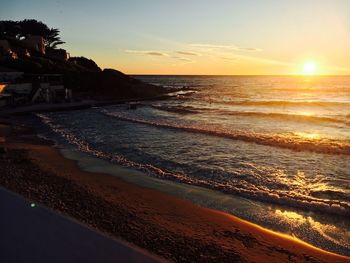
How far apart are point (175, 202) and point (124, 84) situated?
179 ft

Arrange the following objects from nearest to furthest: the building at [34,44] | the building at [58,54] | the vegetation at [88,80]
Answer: the vegetation at [88,80], the building at [34,44], the building at [58,54]

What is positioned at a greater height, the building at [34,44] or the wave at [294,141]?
the building at [34,44]

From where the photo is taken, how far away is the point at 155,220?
333 inches

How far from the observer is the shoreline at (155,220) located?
6891 mm

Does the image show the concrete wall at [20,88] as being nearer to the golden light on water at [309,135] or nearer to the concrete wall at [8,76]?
the concrete wall at [8,76]

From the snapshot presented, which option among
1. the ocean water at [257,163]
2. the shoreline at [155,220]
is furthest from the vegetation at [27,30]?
the shoreline at [155,220]

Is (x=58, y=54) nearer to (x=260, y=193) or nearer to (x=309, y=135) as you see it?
(x=309, y=135)

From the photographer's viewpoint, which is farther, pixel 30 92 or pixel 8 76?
pixel 8 76

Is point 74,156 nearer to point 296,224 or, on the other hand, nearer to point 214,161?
point 214,161

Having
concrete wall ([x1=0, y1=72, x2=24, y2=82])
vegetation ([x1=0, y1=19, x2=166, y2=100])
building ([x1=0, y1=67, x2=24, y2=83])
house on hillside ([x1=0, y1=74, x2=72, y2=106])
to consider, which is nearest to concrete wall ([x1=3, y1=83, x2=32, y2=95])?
house on hillside ([x1=0, y1=74, x2=72, y2=106])

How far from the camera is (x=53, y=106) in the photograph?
3903 cm

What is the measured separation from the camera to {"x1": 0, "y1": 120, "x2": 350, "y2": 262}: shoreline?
22.6 ft

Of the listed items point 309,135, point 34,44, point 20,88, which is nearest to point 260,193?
point 309,135

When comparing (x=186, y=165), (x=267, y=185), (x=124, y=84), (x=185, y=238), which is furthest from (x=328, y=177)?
(x=124, y=84)
